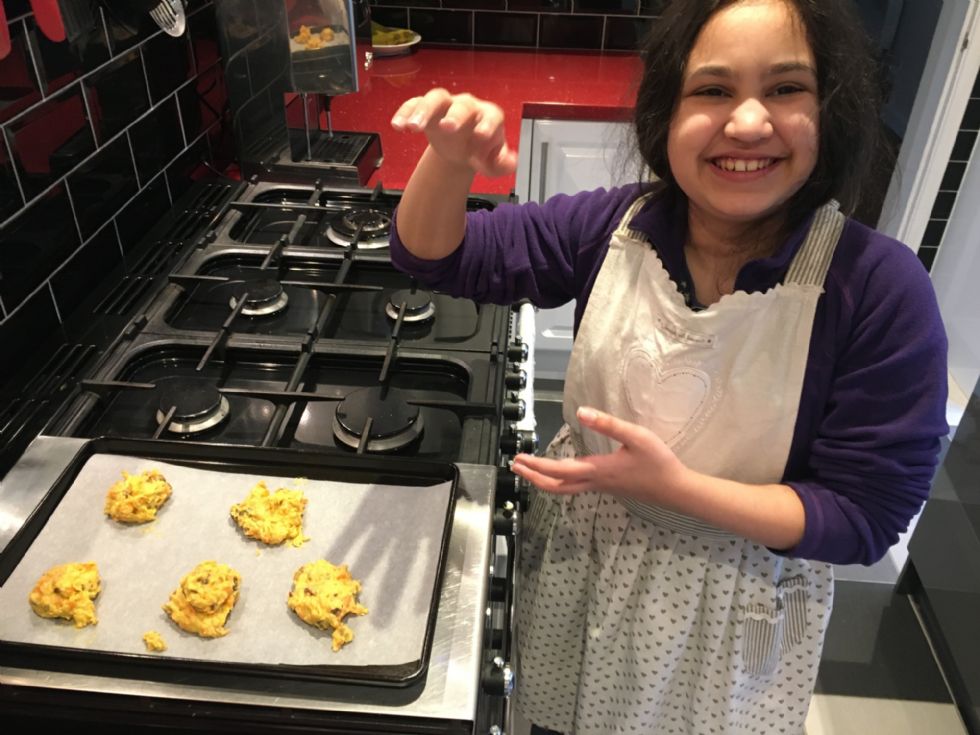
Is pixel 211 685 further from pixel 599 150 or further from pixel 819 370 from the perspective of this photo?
pixel 599 150

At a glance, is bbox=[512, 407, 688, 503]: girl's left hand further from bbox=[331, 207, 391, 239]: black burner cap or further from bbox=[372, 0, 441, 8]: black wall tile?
bbox=[372, 0, 441, 8]: black wall tile

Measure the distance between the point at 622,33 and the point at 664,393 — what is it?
1.62m

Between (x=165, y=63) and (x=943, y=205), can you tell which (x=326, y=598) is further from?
(x=943, y=205)

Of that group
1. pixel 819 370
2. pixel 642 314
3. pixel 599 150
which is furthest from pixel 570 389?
pixel 599 150

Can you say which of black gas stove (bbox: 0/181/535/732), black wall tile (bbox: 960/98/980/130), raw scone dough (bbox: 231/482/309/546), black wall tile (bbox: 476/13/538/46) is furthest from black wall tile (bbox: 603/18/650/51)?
raw scone dough (bbox: 231/482/309/546)

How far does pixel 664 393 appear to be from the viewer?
79 centimetres

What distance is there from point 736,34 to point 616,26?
5.20ft

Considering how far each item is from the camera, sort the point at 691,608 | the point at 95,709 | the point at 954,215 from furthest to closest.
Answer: the point at 954,215 < the point at 691,608 < the point at 95,709

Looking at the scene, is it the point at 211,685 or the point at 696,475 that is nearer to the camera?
the point at 211,685

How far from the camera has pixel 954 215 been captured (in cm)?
204

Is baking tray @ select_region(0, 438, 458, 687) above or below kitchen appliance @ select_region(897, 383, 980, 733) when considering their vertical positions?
above

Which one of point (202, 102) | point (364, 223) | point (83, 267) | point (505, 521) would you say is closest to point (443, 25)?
point (202, 102)

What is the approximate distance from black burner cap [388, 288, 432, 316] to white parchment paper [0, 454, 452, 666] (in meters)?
0.29

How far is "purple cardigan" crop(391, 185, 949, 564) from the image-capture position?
0.69 m
